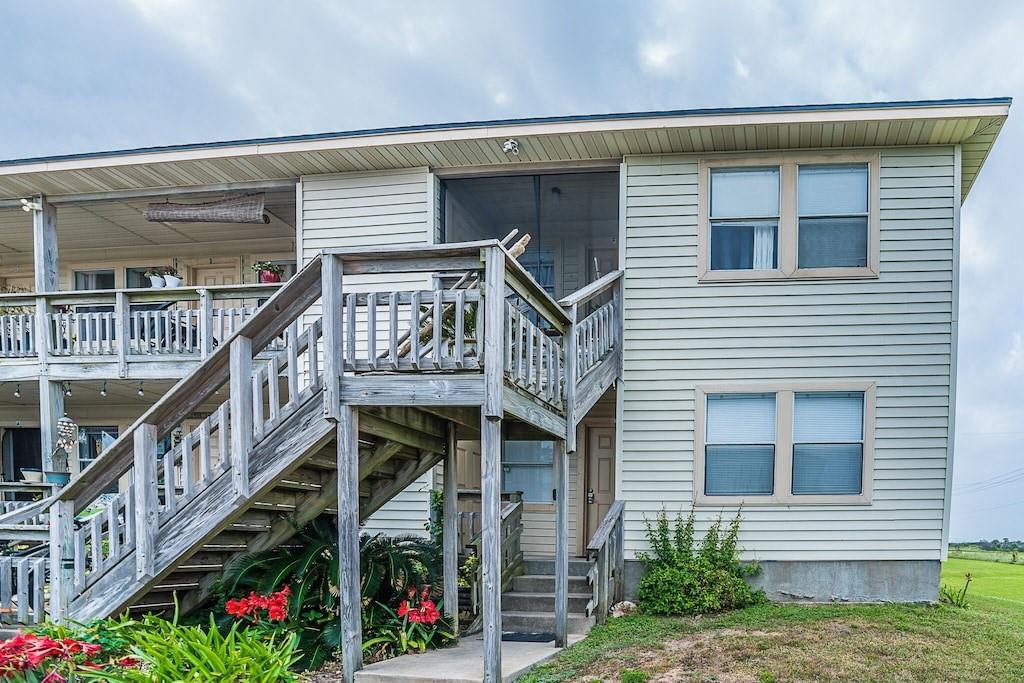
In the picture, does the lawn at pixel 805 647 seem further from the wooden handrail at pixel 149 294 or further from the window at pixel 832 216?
the wooden handrail at pixel 149 294

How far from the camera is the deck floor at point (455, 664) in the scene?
19.5 ft

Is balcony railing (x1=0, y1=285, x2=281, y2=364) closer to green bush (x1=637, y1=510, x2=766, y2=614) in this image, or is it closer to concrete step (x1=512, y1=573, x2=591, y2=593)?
concrete step (x1=512, y1=573, x2=591, y2=593)

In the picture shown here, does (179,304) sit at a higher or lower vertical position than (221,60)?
lower

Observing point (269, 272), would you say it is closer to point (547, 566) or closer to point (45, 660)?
point (547, 566)

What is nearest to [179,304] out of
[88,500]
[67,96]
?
[88,500]

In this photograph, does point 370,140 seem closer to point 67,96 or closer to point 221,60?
point 221,60

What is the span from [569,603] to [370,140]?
588cm

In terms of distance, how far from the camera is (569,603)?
29.7 ft

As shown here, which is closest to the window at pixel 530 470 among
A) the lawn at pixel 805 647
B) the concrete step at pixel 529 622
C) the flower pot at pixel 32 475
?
the concrete step at pixel 529 622

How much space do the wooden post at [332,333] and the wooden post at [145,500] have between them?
1.56m

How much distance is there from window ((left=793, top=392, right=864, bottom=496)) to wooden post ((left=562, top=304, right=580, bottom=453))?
3.45 metres

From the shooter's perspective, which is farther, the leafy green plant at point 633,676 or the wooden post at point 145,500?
the wooden post at point 145,500

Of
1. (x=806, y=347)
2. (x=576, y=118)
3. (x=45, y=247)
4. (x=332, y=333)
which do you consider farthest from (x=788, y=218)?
(x=45, y=247)

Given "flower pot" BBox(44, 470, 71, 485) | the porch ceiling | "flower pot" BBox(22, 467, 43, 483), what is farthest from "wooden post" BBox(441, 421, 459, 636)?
"flower pot" BBox(22, 467, 43, 483)
